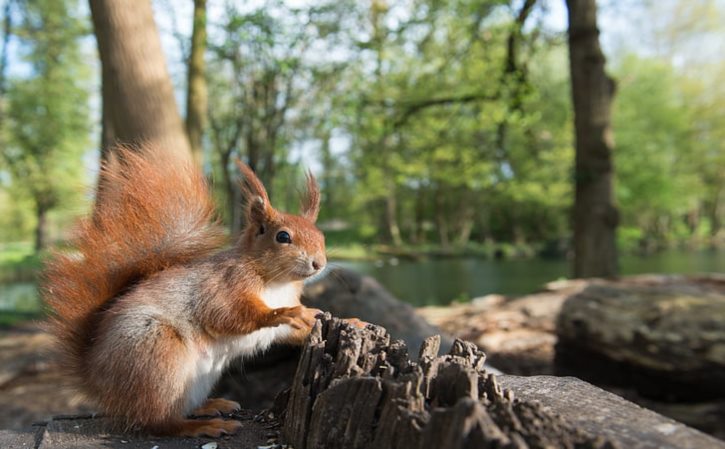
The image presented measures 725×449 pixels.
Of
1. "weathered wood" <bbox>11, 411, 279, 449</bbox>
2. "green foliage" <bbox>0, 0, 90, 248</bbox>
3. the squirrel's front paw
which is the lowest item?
"weathered wood" <bbox>11, 411, 279, 449</bbox>

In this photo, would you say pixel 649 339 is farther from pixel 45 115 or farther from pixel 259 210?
pixel 45 115

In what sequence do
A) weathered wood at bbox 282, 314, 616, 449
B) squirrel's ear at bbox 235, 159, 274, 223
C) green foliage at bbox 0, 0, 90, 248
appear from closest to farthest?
weathered wood at bbox 282, 314, 616, 449
squirrel's ear at bbox 235, 159, 274, 223
green foliage at bbox 0, 0, 90, 248

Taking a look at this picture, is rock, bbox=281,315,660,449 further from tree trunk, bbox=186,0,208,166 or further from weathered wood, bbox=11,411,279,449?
tree trunk, bbox=186,0,208,166

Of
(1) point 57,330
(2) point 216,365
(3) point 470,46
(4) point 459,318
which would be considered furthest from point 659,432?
(3) point 470,46

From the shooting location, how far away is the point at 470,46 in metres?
8.55

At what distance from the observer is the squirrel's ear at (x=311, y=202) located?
5.49ft

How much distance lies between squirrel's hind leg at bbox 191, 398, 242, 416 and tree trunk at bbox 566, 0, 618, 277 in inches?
234

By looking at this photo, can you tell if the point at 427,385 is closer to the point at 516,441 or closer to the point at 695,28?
the point at 516,441

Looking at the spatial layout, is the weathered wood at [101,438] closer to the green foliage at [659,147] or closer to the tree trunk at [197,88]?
the tree trunk at [197,88]

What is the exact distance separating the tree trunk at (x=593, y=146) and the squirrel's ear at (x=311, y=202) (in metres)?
5.78

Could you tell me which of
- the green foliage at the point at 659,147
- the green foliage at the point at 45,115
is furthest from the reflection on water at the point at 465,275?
the green foliage at the point at 45,115

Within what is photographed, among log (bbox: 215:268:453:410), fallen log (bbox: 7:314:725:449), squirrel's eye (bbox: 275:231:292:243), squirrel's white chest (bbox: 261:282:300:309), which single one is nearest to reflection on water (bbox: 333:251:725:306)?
log (bbox: 215:268:453:410)

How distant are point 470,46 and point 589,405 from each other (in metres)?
8.27

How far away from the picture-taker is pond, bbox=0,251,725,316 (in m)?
10.6
